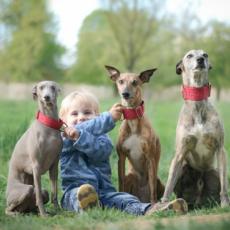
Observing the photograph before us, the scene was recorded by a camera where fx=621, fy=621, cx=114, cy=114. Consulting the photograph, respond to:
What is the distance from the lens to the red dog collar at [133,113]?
6.55 meters

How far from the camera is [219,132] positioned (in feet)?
20.2

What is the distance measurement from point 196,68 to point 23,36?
33451 mm

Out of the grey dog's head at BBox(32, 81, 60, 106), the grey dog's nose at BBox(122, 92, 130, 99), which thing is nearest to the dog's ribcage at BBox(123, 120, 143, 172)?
the grey dog's nose at BBox(122, 92, 130, 99)

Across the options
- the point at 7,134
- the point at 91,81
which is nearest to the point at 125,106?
the point at 7,134

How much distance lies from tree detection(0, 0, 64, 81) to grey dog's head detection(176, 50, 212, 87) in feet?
108

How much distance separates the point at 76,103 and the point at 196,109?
140 centimetres

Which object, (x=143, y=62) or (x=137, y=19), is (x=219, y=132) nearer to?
(x=137, y=19)

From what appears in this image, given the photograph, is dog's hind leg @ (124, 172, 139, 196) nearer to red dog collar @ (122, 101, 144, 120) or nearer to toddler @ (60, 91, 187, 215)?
toddler @ (60, 91, 187, 215)

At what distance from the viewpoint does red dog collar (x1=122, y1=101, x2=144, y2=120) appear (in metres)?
6.55

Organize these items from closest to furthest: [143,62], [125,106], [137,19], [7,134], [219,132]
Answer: [219,132] → [125,106] → [7,134] → [137,19] → [143,62]

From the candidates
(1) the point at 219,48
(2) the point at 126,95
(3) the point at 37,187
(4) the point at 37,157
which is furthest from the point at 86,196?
(1) the point at 219,48

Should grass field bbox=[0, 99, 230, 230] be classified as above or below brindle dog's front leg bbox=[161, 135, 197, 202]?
below

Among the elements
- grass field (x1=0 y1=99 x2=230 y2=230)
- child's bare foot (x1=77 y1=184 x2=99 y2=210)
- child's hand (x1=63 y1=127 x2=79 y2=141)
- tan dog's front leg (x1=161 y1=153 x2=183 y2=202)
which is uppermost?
child's hand (x1=63 y1=127 x2=79 y2=141)

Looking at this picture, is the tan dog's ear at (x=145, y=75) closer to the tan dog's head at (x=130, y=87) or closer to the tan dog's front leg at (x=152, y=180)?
the tan dog's head at (x=130, y=87)
